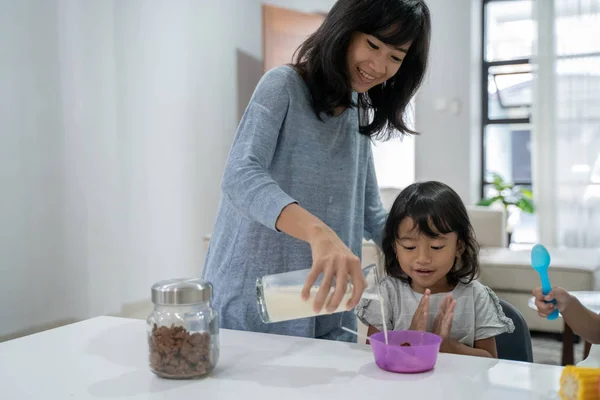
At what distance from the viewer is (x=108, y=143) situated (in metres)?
3.83

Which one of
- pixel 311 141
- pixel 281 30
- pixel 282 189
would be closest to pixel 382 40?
pixel 311 141

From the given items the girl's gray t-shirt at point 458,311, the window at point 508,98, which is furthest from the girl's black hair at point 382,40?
the window at point 508,98

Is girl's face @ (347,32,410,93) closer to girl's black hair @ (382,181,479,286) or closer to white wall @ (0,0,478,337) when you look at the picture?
girl's black hair @ (382,181,479,286)

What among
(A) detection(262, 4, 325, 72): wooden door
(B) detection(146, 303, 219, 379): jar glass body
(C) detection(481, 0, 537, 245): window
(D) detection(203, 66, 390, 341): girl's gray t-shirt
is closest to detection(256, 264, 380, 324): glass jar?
(B) detection(146, 303, 219, 379): jar glass body

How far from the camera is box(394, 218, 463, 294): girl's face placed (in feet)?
4.60

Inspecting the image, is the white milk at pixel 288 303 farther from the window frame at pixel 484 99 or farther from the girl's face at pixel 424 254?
the window frame at pixel 484 99

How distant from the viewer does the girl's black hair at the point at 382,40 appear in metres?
1.23

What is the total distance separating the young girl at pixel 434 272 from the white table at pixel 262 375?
31 centimetres

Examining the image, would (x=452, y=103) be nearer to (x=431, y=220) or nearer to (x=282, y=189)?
(x=431, y=220)

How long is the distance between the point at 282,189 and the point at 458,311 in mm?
478

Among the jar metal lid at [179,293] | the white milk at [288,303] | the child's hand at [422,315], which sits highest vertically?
the jar metal lid at [179,293]

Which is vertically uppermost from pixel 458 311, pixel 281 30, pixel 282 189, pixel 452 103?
pixel 281 30

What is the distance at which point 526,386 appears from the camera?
0.93 meters

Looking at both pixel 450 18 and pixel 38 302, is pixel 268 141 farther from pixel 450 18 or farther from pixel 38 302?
pixel 450 18
